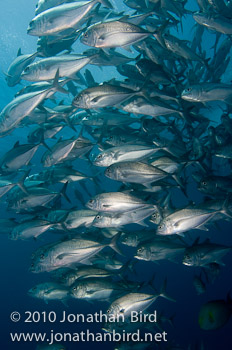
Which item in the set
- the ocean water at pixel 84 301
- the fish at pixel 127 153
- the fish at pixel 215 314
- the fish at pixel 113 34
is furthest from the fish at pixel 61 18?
the ocean water at pixel 84 301

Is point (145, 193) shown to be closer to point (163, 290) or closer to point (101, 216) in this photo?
point (101, 216)

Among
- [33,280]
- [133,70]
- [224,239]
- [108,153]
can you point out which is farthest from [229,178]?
[33,280]

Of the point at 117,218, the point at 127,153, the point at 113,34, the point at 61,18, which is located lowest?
the point at 117,218

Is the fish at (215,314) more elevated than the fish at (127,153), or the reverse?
the fish at (127,153)

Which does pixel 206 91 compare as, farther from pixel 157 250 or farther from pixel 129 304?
pixel 129 304

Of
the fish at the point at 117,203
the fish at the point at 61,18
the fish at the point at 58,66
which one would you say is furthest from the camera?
the fish at the point at 58,66

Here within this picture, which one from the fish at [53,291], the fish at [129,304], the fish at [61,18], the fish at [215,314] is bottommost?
the fish at [53,291]

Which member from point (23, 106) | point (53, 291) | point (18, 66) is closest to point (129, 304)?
point (53, 291)

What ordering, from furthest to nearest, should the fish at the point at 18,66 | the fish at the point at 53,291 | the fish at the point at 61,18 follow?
the fish at the point at 18,66 < the fish at the point at 53,291 < the fish at the point at 61,18

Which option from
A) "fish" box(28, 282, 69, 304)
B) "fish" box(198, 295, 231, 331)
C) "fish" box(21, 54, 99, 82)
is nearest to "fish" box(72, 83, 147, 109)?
"fish" box(21, 54, 99, 82)

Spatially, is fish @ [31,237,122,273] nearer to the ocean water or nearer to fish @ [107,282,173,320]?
fish @ [107,282,173,320]

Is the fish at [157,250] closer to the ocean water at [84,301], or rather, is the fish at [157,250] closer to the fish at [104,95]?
the fish at [104,95]

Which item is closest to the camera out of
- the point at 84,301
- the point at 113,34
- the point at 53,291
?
the point at 113,34

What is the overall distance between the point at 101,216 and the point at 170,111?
2.19 metres
